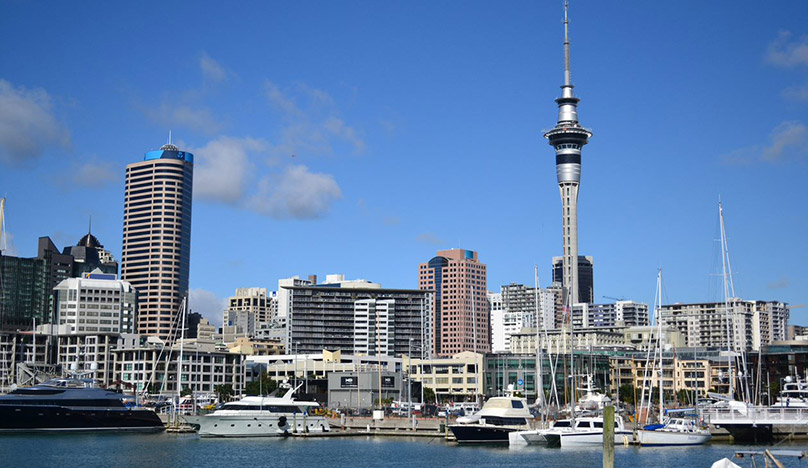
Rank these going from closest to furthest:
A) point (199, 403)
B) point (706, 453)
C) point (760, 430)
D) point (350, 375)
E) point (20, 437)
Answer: point (706, 453)
point (760, 430)
point (20, 437)
point (199, 403)
point (350, 375)

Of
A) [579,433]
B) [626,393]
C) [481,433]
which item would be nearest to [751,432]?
[579,433]

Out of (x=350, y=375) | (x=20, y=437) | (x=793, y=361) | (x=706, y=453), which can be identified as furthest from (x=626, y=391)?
(x=20, y=437)

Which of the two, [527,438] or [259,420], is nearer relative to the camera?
[527,438]

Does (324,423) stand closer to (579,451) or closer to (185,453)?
(185,453)

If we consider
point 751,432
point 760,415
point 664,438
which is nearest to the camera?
point 760,415

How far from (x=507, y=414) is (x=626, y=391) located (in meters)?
99.7

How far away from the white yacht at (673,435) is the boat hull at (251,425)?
37.1 m

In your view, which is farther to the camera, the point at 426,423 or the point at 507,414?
the point at 426,423

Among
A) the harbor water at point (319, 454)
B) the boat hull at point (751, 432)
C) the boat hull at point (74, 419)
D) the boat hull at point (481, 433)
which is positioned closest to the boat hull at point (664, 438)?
the harbor water at point (319, 454)

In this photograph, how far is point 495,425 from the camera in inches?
3868

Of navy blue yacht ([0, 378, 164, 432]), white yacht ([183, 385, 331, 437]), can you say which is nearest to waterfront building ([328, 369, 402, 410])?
navy blue yacht ([0, 378, 164, 432])

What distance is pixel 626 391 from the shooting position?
632 feet

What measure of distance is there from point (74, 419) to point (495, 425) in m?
51.3

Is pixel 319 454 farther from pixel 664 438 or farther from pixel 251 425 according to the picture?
pixel 664 438
